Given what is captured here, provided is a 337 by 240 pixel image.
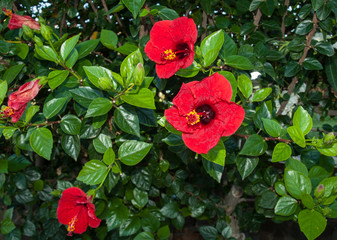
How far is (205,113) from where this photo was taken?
2.17 feet

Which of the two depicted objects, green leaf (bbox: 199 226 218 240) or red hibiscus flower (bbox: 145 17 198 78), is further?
green leaf (bbox: 199 226 218 240)

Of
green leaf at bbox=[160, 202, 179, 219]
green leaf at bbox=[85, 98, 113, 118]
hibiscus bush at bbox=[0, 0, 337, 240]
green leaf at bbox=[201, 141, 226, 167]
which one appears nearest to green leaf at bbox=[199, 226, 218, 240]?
hibiscus bush at bbox=[0, 0, 337, 240]

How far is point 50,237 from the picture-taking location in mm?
1397

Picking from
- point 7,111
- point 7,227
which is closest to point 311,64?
point 7,111

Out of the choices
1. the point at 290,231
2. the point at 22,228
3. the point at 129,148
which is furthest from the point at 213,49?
the point at 290,231

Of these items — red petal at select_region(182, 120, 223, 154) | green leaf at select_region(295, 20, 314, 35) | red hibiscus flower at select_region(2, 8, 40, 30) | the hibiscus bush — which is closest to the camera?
red petal at select_region(182, 120, 223, 154)

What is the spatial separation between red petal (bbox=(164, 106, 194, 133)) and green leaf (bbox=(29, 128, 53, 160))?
34 centimetres

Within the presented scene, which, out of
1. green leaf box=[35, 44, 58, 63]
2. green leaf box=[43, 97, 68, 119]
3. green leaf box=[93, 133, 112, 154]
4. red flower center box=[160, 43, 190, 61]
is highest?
green leaf box=[35, 44, 58, 63]

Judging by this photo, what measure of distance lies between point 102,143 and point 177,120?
33 cm

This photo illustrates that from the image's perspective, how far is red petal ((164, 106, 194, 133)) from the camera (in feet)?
1.97

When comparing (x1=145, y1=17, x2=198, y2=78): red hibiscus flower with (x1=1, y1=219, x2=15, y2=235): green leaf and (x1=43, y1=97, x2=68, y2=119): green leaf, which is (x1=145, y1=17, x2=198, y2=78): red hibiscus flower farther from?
(x1=1, y1=219, x2=15, y2=235): green leaf

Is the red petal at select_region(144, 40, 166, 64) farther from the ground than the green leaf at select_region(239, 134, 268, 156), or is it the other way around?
the red petal at select_region(144, 40, 166, 64)

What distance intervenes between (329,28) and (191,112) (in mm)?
779

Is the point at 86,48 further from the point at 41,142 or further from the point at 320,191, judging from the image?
the point at 320,191
